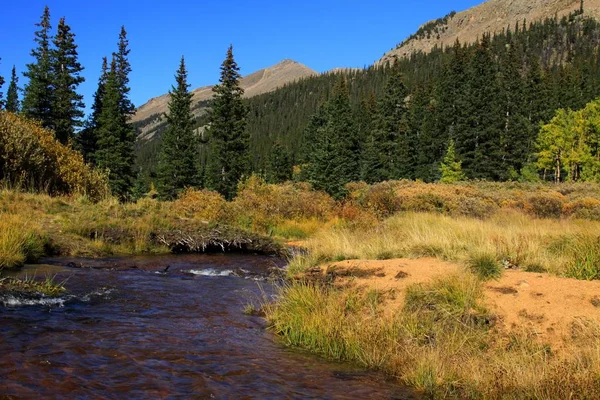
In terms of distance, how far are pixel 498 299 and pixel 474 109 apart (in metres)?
54.4

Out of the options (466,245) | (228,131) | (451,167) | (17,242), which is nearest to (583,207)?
(466,245)

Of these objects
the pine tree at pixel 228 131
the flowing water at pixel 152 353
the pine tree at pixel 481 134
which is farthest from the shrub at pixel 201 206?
the pine tree at pixel 481 134

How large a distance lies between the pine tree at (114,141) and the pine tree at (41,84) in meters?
4.23

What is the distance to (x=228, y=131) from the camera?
42344 millimetres

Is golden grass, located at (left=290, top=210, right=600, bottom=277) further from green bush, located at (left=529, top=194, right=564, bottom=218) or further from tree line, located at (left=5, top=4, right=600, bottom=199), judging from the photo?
tree line, located at (left=5, top=4, right=600, bottom=199)

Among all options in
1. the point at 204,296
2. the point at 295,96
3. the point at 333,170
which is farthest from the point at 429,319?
the point at 295,96

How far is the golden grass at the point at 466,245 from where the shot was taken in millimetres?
9016

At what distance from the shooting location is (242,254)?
17328 millimetres

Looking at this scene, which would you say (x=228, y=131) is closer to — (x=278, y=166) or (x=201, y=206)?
(x=201, y=206)

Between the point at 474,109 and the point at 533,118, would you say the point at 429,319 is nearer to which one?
the point at 474,109

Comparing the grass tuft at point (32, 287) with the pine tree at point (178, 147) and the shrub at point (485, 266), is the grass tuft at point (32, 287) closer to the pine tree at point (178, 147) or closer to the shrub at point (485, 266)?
the shrub at point (485, 266)

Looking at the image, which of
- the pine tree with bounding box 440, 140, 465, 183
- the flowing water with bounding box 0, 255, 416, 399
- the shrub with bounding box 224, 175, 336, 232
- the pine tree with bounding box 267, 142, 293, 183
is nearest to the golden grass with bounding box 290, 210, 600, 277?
the flowing water with bounding box 0, 255, 416, 399

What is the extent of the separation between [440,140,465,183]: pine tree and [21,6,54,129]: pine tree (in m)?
40.8

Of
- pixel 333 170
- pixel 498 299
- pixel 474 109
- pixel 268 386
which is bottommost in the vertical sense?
pixel 268 386
